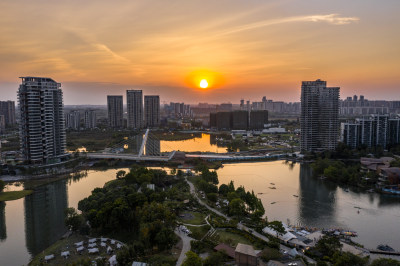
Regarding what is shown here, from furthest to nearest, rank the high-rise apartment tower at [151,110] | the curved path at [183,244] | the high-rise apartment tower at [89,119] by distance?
the high-rise apartment tower at [151,110]
the high-rise apartment tower at [89,119]
the curved path at [183,244]

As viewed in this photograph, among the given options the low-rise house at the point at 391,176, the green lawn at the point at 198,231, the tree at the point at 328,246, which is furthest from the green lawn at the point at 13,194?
the low-rise house at the point at 391,176

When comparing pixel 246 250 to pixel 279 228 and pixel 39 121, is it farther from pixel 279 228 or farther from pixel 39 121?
pixel 39 121

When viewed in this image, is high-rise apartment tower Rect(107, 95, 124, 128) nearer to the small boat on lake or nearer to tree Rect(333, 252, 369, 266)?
the small boat on lake

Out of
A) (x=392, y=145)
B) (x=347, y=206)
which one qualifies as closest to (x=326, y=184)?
(x=347, y=206)

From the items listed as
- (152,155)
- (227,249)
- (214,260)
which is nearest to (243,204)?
(227,249)

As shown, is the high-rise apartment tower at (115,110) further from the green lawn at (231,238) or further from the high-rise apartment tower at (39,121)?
the green lawn at (231,238)

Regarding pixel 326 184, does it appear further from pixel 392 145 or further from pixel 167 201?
pixel 392 145
